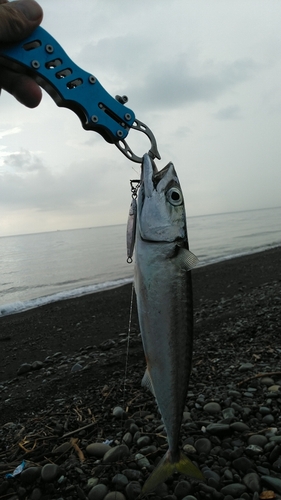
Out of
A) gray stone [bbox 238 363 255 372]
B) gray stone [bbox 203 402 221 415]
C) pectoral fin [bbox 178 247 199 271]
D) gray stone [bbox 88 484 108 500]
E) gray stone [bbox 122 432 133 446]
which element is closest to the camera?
pectoral fin [bbox 178 247 199 271]

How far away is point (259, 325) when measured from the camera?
7.86 metres

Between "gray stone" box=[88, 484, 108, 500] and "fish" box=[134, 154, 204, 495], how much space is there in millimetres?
1190

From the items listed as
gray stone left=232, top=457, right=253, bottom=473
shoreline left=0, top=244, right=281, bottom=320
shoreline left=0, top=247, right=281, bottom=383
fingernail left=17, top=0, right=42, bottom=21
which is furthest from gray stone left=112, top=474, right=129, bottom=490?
shoreline left=0, top=244, right=281, bottom=320

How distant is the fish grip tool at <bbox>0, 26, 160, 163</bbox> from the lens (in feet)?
9.17

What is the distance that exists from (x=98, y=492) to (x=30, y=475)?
760 mm

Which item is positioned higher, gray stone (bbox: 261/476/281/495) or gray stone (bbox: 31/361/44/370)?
A: gray stone (bbox: 261/476/281/495)

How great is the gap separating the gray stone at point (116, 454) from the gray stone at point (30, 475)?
2.13 ft

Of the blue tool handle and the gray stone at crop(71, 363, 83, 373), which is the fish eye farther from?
the gray stone at crop(71, 363, 83, 373)

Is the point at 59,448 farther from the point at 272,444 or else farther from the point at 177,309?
the point at 177,309

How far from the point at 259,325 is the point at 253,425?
4.22 metres

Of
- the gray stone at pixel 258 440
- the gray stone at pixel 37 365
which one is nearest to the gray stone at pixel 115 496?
the gray stone at pixel 258 440

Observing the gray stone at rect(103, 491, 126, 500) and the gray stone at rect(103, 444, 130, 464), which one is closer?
the gray stone at rect(103, 491, 126, 500)

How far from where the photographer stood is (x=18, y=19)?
8.79 ft

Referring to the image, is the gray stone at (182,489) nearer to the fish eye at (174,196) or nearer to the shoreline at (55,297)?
the fish eye at (174,196)
